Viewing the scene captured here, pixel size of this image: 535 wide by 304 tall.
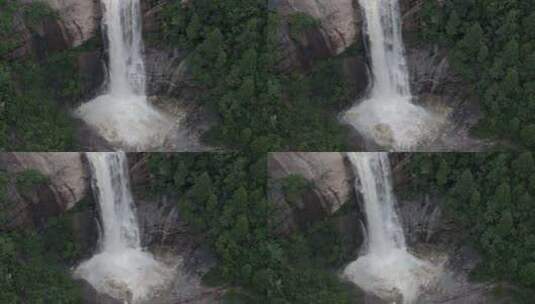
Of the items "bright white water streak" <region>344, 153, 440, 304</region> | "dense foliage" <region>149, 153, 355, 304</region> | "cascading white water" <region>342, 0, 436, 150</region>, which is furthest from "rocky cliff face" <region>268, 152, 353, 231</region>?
"cascading white water" <region>342, 0, 436, 150</region>

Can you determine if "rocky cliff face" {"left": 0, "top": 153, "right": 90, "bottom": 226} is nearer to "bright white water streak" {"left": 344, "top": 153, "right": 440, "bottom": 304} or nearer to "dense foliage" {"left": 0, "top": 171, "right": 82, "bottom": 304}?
"dense foliage" {"left": 0, "top": 171, "right": 82, "bottom": 304}

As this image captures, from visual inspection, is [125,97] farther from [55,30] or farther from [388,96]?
[388,96]

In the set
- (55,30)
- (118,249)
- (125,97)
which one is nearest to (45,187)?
(118,249)

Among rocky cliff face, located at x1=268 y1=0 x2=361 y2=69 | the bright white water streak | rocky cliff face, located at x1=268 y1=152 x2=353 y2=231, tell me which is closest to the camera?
rocky cliff face, located at x1=268 y1=152 x2=353 y2=231

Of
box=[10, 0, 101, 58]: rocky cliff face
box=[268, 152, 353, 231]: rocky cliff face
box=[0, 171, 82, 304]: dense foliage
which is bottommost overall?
box=[0, 171, 82, 304]: dense foliage

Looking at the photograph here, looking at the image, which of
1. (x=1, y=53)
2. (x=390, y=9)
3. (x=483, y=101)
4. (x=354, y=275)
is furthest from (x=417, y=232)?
(x=1, y=53)

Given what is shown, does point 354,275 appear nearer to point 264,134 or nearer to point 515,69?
point 264,134
